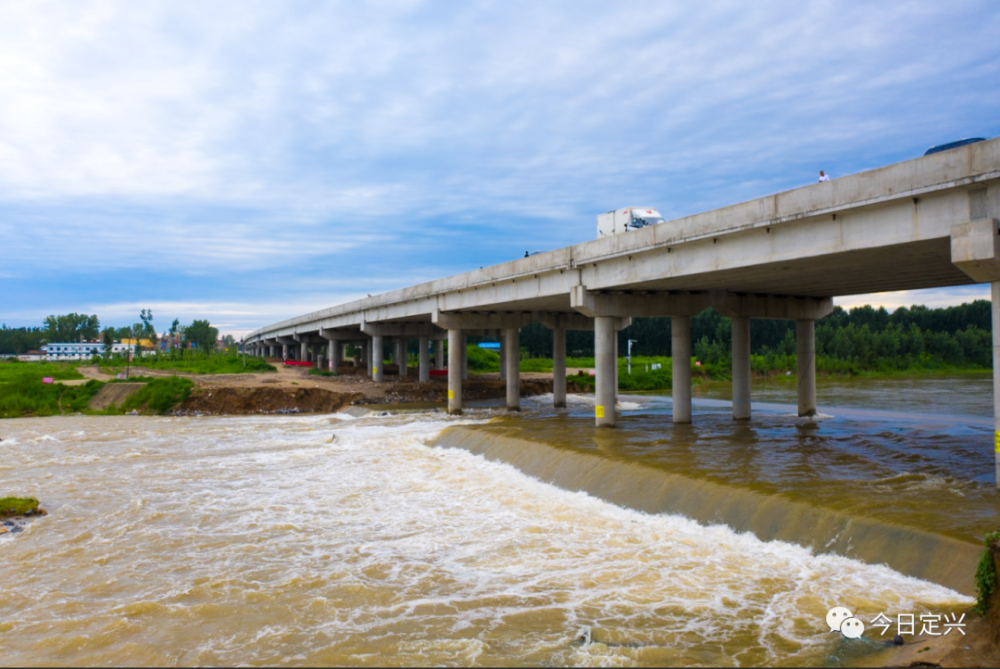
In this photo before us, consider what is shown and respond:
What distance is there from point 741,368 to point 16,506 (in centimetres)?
2868

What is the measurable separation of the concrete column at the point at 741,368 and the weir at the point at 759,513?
1316 cm

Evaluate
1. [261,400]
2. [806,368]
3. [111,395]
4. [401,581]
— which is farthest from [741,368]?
[111,395]

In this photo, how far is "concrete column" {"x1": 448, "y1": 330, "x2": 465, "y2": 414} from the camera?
41375 millimetres

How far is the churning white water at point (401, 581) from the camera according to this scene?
355 inches

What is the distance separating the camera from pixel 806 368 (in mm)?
32188

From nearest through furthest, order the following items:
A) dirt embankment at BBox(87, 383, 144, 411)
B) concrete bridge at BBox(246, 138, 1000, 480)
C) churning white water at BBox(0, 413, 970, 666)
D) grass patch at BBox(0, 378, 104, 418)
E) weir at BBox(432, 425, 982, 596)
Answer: churning white water at BBox(0, 413, 970, 666)
weir at BBox(432, 425, 982, 596)
concrete bridge at BBox(246, 138, 1000, 480)
grass patch at BBox(0, 378, 104, 418)
dirt embankment at BBox(87, 383, 144, 411)

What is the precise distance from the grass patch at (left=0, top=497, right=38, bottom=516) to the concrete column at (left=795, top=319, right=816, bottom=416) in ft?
102

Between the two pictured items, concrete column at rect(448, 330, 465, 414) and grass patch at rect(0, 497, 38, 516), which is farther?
concrete column at rect(448, 330, 465, 414)

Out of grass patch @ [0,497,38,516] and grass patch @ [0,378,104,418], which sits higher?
grass patch @ [0,378,104,418]

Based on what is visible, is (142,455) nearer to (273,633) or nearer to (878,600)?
(273,633)

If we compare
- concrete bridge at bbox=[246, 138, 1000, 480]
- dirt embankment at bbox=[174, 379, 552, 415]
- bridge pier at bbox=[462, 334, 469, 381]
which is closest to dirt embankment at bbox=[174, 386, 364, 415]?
dirt embankment at bbox=[174, 379, 552, 415]

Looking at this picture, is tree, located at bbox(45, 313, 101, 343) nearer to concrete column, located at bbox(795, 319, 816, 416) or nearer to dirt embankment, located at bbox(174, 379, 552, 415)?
dirt embankment, located at bbox(174, 379, 552, 415)

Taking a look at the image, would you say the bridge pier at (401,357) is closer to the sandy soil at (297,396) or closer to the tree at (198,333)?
the sandy soil at (297,396)

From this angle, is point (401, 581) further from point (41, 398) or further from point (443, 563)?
point (41, 398)
